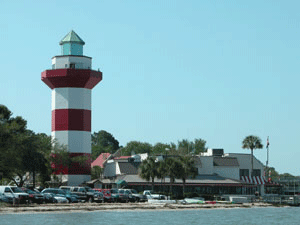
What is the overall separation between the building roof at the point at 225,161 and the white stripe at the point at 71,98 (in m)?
26.4

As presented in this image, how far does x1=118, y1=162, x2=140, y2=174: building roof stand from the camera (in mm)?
106438

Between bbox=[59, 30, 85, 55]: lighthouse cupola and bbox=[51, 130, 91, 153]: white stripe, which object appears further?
bbox=[59, 30, 85, 55]: lighthouse cupola

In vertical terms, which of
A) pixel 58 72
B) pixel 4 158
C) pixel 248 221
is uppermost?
pixel 58 72

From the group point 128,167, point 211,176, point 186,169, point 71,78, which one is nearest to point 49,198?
point 71,78

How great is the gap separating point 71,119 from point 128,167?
592 inches

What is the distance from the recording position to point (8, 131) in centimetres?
7781

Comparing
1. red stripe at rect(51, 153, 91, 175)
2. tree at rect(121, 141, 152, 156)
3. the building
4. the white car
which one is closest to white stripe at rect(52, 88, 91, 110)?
red stripe at rect(51, 153, 91, 175)

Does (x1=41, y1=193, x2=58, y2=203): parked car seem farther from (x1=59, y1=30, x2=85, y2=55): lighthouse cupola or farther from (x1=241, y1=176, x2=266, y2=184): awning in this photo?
(x1=241, y1=176, x2=266, y2=184): awning

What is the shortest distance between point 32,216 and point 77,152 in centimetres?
3945

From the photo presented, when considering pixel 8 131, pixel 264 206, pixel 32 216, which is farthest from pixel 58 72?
pixel 32 216

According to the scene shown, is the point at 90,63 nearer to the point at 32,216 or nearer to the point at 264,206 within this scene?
the point at 264,206

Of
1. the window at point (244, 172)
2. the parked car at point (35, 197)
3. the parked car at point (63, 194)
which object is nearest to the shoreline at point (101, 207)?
the parked car at point (35, 197)

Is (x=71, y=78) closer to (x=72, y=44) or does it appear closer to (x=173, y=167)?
(x=72, y=44)

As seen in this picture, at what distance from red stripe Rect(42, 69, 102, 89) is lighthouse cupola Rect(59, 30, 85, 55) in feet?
13.4
